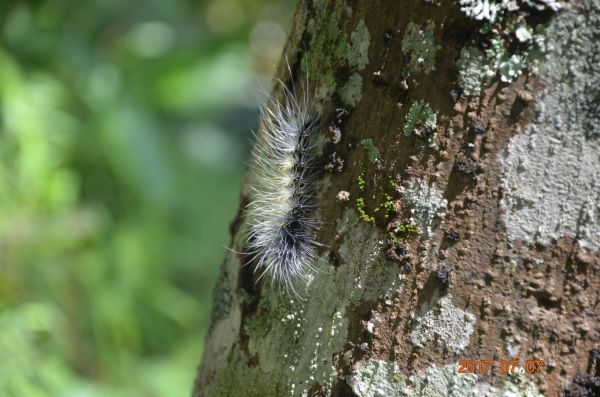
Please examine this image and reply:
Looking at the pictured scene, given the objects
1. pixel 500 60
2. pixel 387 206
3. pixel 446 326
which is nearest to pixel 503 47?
pixel 500 60

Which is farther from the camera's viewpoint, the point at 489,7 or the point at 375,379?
the point at 375,379

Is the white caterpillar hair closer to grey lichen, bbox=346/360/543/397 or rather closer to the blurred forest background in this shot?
grey lichen, bbox=346/360/543/397

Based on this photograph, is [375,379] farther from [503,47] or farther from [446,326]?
[503,47]

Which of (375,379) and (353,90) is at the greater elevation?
(353,90)

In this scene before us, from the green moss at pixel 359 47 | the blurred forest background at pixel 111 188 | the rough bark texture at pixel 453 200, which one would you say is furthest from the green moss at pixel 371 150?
the blurred forest background at pixel 111 188

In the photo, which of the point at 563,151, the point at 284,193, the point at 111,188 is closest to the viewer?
the point at 563,151

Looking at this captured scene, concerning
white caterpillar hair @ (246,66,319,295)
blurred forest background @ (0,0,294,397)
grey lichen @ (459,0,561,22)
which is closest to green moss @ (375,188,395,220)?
white caterpillar hair @ (246,66,319,295)
